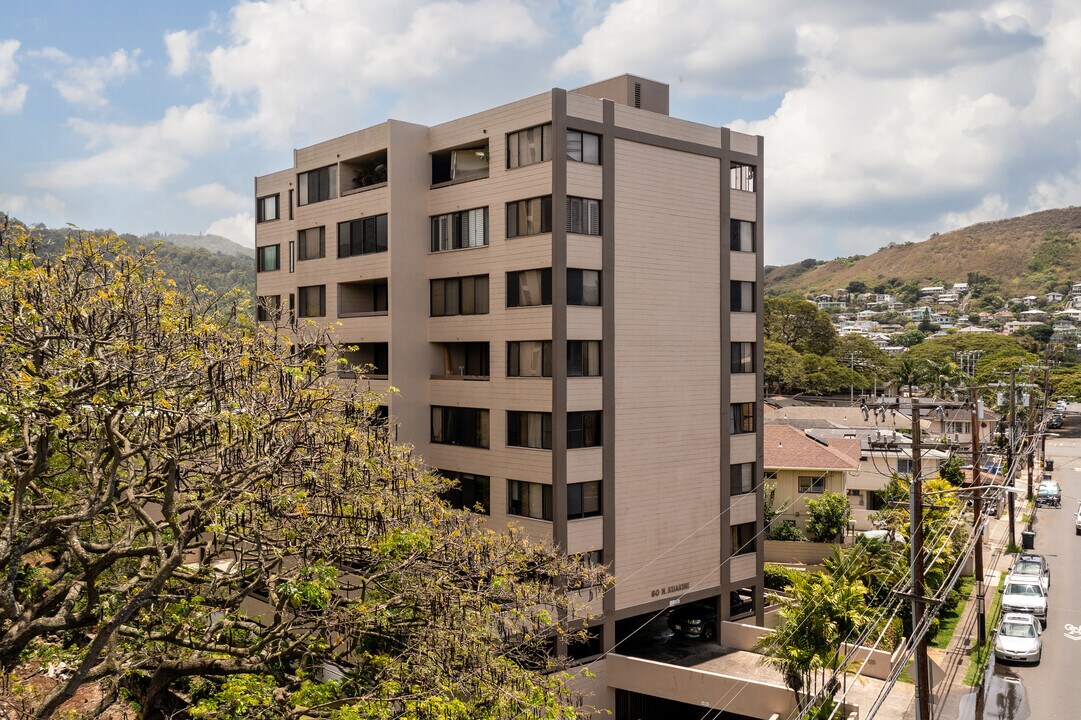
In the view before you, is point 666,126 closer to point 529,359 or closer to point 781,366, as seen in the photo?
point 529,359

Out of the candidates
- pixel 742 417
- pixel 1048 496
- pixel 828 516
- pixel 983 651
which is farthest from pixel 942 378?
pixel 742 417

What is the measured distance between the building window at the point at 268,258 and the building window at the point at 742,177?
21090mm

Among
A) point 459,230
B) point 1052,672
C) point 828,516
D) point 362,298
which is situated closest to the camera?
point 1052,672

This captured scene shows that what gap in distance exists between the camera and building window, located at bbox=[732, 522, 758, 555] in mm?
36906

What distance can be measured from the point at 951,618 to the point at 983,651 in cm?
544

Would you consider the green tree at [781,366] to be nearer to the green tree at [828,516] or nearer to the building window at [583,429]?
the green tree at [828,516]

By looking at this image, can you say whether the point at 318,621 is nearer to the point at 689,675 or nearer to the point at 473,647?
the point at 473,647

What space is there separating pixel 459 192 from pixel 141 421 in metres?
21.3

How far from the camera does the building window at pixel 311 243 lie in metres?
38.4

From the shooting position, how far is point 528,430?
1276 inches

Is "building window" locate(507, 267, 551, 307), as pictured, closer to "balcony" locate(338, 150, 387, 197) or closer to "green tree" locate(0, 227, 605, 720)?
"balcony" locate(338, 150, 387, 197)

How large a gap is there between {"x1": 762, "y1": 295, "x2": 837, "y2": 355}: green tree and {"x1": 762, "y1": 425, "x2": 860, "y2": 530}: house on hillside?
207 ft

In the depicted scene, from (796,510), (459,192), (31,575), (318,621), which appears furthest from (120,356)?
(796,510)

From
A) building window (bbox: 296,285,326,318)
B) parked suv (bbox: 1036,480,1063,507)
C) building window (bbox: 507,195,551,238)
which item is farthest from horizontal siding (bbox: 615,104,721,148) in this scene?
parked suv (bbox: 1036,480,1063,507)
